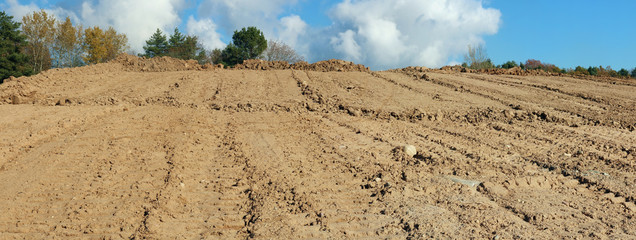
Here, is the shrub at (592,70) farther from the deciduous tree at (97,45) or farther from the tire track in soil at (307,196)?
the deciduous tree at (97,45)

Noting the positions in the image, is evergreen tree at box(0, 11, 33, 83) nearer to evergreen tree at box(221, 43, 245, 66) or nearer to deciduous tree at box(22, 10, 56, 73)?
deciduous tree at box(22, 10, 56, 73)

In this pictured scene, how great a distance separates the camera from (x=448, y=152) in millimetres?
6426

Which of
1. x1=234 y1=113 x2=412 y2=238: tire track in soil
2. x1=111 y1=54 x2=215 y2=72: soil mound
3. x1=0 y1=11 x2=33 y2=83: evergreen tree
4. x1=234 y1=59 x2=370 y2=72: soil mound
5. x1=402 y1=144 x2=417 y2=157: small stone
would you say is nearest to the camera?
x1=234 y1=113 x2=412 y2=238: tire track in soil

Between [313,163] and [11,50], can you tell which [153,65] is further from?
[11,50]

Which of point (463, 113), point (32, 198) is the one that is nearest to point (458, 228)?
point (32, 198)

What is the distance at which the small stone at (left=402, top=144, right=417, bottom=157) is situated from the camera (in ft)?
20.5

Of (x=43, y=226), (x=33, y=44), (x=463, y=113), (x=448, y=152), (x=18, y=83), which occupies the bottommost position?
(x=43, y=226)

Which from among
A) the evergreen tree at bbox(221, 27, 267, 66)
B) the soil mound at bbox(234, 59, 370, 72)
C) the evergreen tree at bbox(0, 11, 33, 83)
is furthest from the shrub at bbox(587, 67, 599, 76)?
the evergreen tree at bbox(0, 11, 33, 83)

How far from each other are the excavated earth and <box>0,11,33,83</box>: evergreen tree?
25226 mm

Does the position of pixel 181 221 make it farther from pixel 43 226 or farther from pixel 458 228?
pixel 458 228

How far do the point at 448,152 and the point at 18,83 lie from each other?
12423 millimetres

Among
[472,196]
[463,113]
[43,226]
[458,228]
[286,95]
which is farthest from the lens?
[286,95]

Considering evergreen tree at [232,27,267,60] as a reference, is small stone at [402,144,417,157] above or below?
below

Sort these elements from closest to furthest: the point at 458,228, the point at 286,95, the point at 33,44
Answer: the point at 458,228 → the point at 286,95 → the point at 33,44
